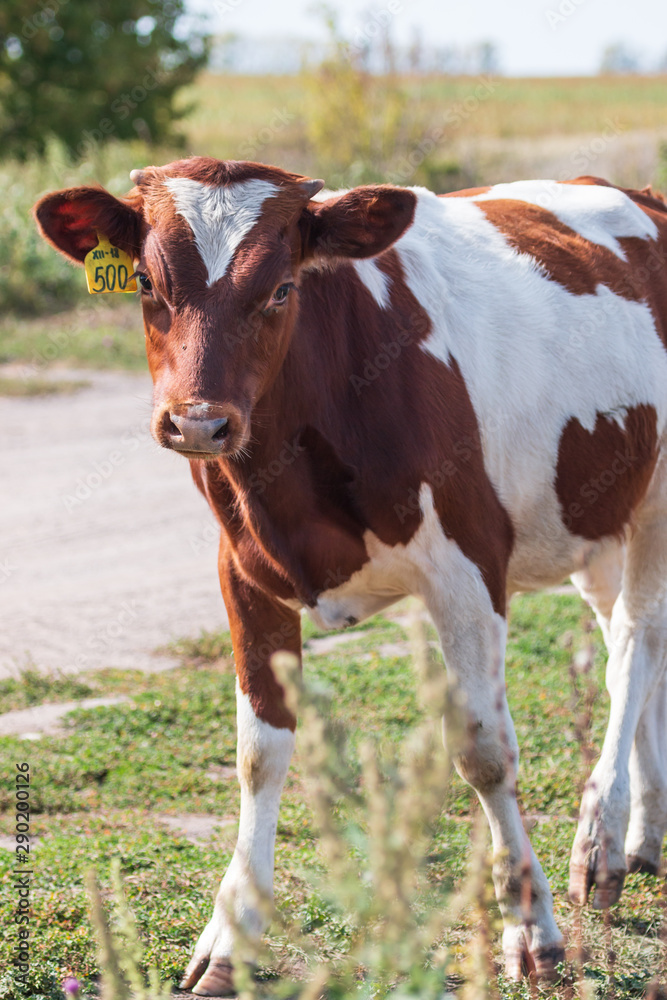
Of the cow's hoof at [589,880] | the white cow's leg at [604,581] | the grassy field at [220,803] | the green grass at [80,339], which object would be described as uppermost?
the white cow's leg at [604,581]

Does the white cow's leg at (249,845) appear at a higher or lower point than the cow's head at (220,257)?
lower

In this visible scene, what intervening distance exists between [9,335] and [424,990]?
13.4 m

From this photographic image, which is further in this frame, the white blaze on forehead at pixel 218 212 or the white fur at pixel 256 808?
the white fur at pixel 256 808

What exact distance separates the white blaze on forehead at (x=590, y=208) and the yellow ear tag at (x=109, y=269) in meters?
1.46

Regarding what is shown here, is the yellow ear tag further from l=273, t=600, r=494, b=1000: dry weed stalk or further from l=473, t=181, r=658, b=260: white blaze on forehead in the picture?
l=273, t=600, r=494, b=1000: dry weed stalk

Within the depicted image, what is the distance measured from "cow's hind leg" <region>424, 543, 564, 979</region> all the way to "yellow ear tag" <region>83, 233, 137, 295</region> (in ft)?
4.15

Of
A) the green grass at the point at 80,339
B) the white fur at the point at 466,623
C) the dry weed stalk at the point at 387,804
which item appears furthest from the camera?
the green grass at the point at 80,339

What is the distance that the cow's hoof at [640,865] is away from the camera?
399cm

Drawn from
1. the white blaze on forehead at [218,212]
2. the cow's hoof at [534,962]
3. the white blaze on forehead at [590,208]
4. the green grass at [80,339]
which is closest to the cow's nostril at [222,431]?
the white blaze on forehead at [218,212]

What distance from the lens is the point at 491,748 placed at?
331cm

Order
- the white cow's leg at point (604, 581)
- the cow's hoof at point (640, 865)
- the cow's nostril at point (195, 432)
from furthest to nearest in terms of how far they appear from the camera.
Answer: the white cow's leg at point (604, 581) → the cow's hoof at point (640, 865) → the cow's nostril at point (195, 432)

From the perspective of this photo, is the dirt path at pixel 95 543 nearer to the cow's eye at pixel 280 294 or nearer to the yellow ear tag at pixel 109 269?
the yellow ear tag at pixel 109 269

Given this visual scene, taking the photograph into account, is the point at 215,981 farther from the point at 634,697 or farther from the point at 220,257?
the point at 220,257

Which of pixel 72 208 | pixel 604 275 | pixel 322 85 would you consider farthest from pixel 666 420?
pixel 322 85
